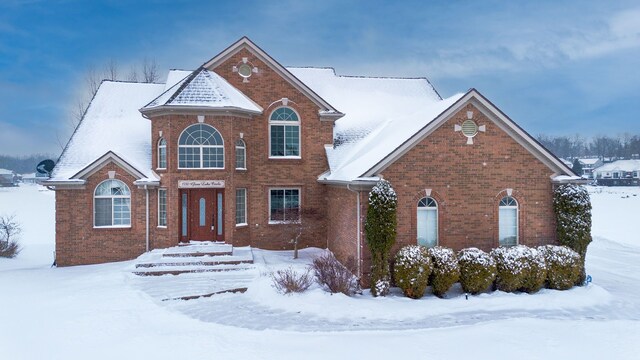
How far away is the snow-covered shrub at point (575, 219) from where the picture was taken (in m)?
13.7

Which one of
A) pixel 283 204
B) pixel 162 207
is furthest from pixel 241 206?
pixel 162 207

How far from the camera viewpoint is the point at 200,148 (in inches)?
688

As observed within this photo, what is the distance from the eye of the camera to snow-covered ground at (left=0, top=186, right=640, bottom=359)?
884 cm

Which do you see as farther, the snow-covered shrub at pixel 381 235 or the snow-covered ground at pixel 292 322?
the snow-covered shrub at pixel 381 235

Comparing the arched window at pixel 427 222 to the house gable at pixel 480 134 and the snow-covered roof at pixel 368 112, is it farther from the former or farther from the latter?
the snow-covered roof at pixel 368 112

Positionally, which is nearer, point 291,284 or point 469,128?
point 291,284

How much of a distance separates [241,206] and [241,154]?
230 centimetres

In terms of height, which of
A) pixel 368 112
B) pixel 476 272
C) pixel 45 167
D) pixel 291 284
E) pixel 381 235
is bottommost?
pixel 291 284

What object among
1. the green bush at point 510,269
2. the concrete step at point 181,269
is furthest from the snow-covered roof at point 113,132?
the green bush at point 510,269

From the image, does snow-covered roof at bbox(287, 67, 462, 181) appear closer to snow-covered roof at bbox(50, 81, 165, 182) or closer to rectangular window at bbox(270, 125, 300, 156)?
rectangular window at bbox(270, 125, 300, 156)

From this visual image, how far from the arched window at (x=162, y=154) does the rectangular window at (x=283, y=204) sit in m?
4.83

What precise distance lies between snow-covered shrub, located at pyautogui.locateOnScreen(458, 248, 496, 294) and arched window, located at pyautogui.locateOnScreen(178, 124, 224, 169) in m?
10.4

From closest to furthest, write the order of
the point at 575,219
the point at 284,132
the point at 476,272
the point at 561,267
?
the point at 476,272 < the point at 561,267 < the point at 575,219 < the point at 284,132

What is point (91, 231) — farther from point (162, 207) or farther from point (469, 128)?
point (469, 128)
